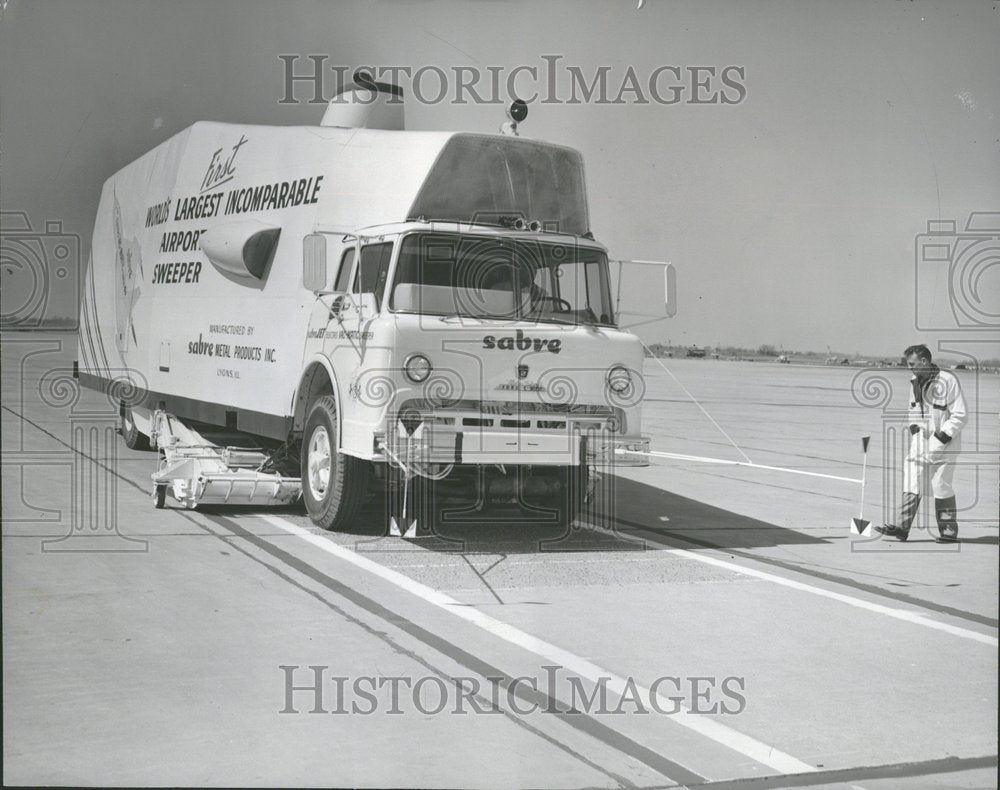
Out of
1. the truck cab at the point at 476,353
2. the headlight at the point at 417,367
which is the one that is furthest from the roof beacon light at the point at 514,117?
the headlight at the point at 417,367

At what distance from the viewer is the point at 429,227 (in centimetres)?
869

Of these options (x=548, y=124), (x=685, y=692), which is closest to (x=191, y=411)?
(x=548, y=124)

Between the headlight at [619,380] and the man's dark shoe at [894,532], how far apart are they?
9.75 ft

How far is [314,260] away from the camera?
851cm

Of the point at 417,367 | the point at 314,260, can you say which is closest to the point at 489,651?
the point at 417,367

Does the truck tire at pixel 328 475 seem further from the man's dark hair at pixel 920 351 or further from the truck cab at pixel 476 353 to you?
the man's dark hair at pixel 920 351

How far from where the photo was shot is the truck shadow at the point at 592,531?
29.5ft

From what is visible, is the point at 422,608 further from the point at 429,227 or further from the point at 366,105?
the point at 366,105

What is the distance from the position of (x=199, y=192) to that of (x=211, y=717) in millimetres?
7519

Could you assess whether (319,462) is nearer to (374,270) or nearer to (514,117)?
(374,270)

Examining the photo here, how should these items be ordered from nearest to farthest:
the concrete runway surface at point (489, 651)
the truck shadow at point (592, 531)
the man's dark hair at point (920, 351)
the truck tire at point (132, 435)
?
the concrete runway surface at point (489, 651)
the truck shadow at point (592, 531)
the man's dark hair at point (920, 351)
the truck tire at point (132, 435)

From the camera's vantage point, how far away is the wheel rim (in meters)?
9.23

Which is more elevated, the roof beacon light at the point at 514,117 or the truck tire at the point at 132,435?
the roof beacon light at the point at 514,117

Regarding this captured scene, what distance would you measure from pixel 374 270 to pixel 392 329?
85cm
